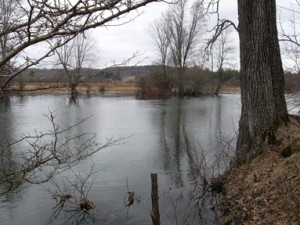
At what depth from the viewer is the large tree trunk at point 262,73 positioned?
28.3ft

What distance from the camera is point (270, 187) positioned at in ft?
22.4

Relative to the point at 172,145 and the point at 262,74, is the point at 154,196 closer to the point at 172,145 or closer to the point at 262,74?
the point at 262,74

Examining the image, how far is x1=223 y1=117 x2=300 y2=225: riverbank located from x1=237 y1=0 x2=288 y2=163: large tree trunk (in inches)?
12.2

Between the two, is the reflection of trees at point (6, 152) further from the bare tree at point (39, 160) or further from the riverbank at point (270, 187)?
the riverbank at point (270, 187)

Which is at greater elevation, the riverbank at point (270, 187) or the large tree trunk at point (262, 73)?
the large tree trunk at point (262, 73)

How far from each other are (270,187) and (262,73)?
2.81 meters

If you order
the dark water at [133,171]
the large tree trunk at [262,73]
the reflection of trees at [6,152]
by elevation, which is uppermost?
the large tree trunk at [262,73]

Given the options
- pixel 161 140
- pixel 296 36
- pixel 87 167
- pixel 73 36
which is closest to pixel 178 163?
pixel 87 167

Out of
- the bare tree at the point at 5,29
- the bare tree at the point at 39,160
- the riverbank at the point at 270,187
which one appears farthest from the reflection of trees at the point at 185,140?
the bare tree at the point at 5,29

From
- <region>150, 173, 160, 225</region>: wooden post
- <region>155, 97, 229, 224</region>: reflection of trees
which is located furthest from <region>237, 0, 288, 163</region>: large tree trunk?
<region>150, 173, 160, 225</region>: wooden post

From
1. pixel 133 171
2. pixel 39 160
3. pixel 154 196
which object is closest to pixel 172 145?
pixel 133 171

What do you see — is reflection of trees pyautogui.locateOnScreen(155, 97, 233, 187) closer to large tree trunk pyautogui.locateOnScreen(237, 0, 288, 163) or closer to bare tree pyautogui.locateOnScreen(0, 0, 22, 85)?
large tree trunk pyautogui.locateOnScreen(237, 0, 288, 163)

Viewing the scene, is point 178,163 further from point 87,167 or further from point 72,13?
point 72,13

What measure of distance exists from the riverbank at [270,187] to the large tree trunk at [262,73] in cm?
31
